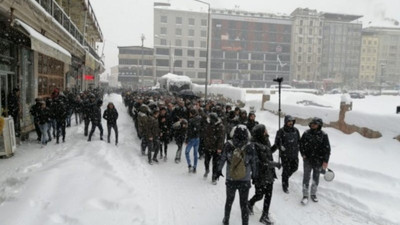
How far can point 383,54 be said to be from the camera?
106188 mm

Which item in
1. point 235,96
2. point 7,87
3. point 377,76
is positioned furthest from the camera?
point 377,76

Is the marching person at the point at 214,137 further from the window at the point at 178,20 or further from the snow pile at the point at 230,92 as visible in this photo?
the window at the point at 178,20

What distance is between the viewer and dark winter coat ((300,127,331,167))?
265 inches

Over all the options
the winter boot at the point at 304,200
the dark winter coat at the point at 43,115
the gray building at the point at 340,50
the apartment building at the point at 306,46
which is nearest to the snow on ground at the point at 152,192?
the winter boot at the point at 304,200

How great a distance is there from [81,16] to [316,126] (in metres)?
25.5

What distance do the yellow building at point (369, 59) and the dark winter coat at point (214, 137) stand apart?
346ft

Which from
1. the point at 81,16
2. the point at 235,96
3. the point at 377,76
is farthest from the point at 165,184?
the point at 377,76

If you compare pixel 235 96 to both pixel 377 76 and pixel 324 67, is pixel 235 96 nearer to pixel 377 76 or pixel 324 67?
pixel 324 67

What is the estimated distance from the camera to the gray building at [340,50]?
3807 inches

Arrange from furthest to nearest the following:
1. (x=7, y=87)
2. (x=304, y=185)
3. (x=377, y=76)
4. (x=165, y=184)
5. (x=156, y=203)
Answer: (x=377, y=76) → (x=7, y=87) → (x=165, y=184) → (x=304, y=185) → (x=156, y=203)

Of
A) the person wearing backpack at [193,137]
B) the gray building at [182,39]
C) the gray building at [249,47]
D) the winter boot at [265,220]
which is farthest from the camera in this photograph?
the gray building at [249,47]

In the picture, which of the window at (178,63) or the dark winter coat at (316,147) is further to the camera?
the window at (178,63)

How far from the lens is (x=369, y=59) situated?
Answer: 104 meters

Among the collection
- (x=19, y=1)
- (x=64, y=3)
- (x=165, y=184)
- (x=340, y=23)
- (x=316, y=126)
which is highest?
(x=340, y=23)
